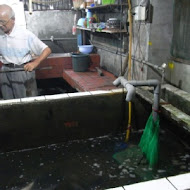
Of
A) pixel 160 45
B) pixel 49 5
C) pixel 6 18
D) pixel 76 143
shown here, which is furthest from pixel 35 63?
pixel 49 5

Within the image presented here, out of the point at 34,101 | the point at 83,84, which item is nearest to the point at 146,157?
the point at 34,101

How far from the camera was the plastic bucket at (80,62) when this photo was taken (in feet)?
20.9

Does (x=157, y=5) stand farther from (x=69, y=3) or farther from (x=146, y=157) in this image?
(x=69, y=3)

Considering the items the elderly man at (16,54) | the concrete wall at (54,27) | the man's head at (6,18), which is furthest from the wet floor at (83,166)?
the concrete wall at (54,27)

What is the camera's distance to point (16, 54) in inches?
163

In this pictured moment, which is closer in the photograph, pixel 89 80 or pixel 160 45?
pixel 160 45

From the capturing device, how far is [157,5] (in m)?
3.62

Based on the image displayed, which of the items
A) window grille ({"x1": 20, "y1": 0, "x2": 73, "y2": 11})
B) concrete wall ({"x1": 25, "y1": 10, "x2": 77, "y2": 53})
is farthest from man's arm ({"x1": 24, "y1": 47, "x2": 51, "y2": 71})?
window grille ({"x1": 20, "y1": 0, "x2": 73, "y2": 11})

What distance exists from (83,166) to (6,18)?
286cm

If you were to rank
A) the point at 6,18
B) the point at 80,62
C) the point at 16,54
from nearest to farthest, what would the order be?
the point at 6,18 → the point at 16,54 → the point at 80,62

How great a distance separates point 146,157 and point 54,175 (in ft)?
3.90

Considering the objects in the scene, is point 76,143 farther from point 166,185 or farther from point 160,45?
point 160,45

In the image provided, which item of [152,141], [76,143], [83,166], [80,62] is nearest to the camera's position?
[152,141]

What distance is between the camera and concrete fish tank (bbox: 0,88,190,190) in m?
2.62
